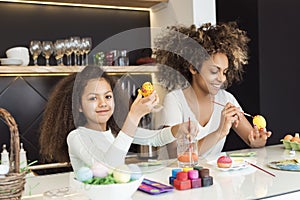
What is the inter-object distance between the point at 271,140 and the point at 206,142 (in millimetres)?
1261

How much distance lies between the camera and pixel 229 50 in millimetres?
1855

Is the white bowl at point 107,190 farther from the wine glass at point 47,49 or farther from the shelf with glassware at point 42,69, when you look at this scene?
the wine glass at point 47,49

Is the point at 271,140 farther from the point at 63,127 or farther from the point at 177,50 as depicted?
the point at 63,127

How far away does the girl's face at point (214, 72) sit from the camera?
67.4 inches

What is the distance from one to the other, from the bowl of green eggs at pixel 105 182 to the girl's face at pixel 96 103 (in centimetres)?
31

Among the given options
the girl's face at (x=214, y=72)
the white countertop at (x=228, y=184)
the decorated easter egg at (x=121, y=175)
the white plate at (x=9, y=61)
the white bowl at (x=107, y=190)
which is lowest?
the white countertop at (x=228, y=184)

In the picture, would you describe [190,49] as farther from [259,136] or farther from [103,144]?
[103,144]

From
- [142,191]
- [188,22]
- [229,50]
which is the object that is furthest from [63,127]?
[188,22]

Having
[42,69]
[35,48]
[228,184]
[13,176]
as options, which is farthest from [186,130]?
[35,48]

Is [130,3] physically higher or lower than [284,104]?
higher

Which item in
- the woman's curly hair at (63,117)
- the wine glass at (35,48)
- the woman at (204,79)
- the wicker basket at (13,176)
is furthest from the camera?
the wine glass at (35,48)

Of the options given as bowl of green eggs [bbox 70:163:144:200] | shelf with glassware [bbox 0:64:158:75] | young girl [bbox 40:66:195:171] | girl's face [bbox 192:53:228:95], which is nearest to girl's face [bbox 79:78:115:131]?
young girl [bbox 40:66:195:171]

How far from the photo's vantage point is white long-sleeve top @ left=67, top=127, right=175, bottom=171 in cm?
111

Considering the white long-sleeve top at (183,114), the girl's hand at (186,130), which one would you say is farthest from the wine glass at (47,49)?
the girl's hand at (186,130)
